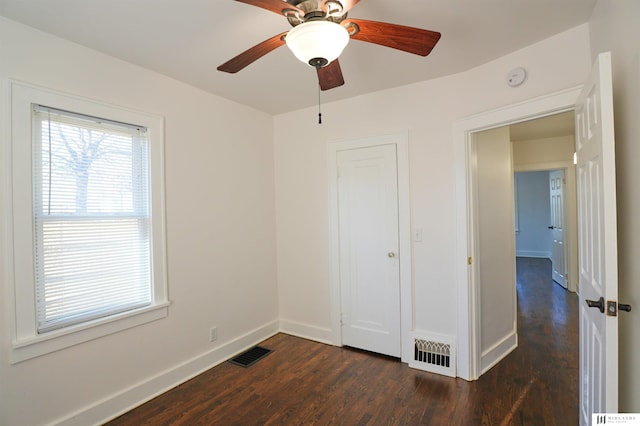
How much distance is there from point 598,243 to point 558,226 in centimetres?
551

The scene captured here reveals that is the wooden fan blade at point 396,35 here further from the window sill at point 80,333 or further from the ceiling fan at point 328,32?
the window sill at point 80,333

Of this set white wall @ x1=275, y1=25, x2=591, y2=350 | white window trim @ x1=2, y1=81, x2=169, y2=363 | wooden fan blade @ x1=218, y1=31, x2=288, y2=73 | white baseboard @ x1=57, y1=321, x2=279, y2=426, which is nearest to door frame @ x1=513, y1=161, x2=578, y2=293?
white wall @ x1=275, y1=25, x2=591, y2=350

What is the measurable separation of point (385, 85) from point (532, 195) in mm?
7969

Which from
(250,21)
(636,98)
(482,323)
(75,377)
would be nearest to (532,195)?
(482,323)

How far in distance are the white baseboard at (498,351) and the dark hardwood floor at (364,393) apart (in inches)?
Answer: 2.2

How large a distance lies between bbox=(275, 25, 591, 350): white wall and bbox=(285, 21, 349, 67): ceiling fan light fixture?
129cm

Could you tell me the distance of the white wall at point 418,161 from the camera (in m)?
2.14

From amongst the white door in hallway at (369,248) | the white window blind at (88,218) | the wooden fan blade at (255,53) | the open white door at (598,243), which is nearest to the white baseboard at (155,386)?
the white window blind at (88,218)

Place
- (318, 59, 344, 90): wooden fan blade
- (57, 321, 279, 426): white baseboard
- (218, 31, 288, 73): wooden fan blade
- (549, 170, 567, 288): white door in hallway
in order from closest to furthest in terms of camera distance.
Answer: (218, 31, 288, 73): wooden fan blade < (318, 59, 344, 90): wooden fan blade < (57, 321, 279, 426): white baseboard < (549, 170, 567, 288): white door in hallway

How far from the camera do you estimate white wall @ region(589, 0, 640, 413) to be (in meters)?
1.26

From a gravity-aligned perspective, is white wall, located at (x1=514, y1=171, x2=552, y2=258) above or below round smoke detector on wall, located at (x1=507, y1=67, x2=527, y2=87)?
below

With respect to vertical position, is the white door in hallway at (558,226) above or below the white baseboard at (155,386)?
above

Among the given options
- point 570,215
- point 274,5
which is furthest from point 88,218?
point 570,215

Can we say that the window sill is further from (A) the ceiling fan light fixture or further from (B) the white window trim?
(A) the ceiling fan light fixture
